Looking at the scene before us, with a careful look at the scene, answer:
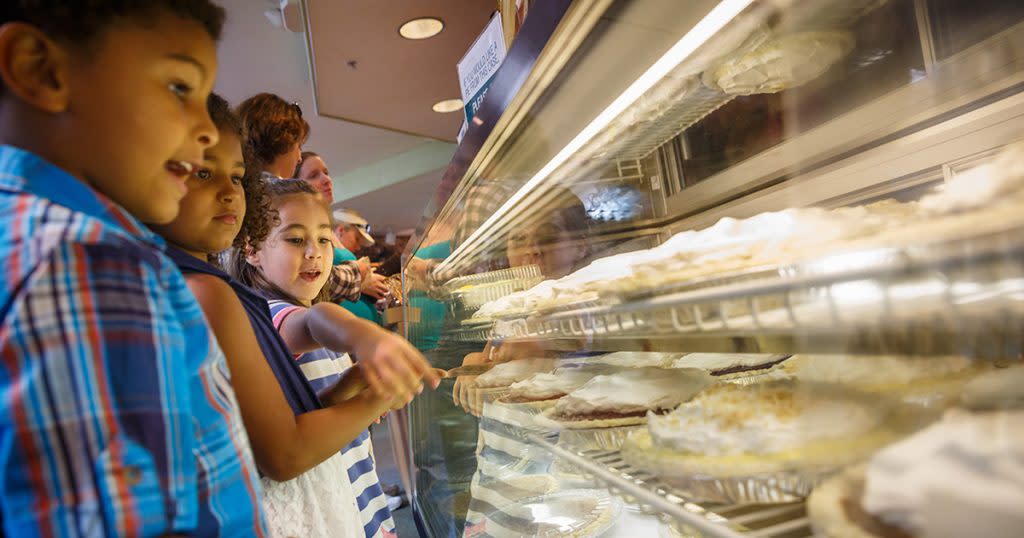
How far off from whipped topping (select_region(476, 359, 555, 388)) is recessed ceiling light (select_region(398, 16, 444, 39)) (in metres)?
2.70

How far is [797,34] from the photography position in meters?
1.00

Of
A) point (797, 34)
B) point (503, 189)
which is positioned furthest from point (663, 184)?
point (797, 34)

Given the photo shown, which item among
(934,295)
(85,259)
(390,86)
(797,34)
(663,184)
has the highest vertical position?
(390,86)

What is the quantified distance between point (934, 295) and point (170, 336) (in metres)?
0.82

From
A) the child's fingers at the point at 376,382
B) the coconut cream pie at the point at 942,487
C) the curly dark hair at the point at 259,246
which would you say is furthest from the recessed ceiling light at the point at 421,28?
the coconut cream pie at the point at 942,487

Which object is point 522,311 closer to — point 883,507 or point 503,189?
point 503,189

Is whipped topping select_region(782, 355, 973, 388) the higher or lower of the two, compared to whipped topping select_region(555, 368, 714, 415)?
higher

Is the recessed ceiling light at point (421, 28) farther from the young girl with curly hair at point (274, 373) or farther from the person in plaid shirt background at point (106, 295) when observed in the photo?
the person in plaid shirt background at point (106, 295)

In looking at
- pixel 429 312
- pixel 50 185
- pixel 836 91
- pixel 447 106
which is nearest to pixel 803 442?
pixel 836 91

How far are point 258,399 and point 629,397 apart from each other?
2.47ft

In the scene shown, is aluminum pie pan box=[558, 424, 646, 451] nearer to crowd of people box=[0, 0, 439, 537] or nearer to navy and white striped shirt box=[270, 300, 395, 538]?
crowd of people box=[0, 0, 439, 537]

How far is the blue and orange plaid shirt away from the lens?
2.03 feet

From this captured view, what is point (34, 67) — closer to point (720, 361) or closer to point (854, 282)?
point (854, 282)

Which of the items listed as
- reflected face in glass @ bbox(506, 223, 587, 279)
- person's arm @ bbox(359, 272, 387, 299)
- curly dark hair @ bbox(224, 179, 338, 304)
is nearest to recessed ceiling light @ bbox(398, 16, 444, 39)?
person's arm @ bbox(359, 272, 387, 299)
